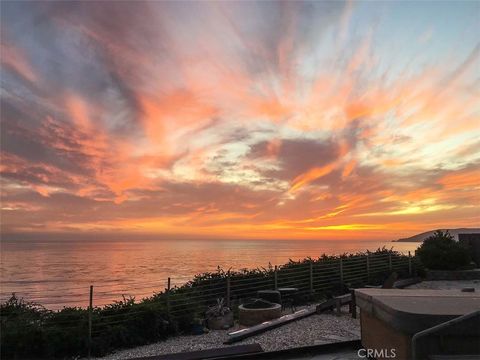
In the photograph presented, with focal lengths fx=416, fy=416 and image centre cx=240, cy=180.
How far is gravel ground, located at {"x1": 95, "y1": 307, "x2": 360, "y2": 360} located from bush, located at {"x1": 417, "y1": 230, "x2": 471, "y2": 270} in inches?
525

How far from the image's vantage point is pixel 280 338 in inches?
408

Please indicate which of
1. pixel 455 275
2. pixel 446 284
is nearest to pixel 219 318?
pixel 446 284

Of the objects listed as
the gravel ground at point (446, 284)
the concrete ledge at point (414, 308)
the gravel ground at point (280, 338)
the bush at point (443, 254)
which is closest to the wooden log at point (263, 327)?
the gravel ground at point (280, 338)

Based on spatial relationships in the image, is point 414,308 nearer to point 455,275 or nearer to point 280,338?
point 280,338

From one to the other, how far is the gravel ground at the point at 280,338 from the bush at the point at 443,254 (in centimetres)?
1333

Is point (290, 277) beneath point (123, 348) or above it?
above

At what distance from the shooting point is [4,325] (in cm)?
1042

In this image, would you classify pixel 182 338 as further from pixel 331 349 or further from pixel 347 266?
pixel 347 266

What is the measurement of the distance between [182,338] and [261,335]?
7.91 feet

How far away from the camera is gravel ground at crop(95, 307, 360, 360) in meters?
9.89

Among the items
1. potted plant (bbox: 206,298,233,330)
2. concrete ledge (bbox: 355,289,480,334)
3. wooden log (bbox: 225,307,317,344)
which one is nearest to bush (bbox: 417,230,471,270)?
wooden log (bbox: 225,307,317,344)

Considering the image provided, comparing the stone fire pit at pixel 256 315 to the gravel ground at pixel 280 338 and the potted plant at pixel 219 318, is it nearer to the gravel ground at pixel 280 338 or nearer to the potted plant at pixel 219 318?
the potted plant at pixel 219 318

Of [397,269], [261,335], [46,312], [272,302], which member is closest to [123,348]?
[46,312]

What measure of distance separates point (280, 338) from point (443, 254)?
16.7 metres
